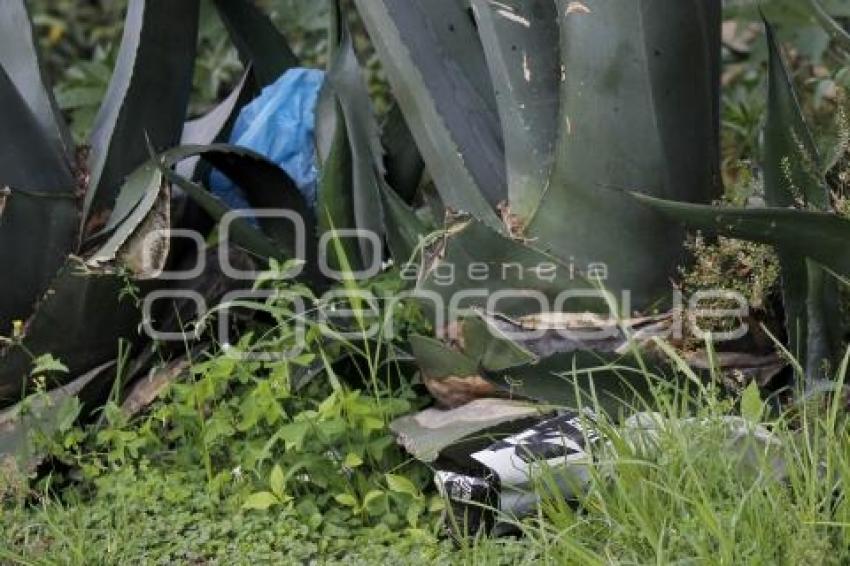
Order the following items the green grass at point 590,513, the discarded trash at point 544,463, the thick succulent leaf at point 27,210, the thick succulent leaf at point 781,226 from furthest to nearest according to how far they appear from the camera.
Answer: the thick succulent leaf at point 27,210 → the thick succulent leaf at point 781,226 → the discarded trash at point 544,463 → the green grass at point 590,513

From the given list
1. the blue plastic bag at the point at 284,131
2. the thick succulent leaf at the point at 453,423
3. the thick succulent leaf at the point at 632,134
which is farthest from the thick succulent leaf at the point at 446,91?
the blue plastic bag at the point at 284,131

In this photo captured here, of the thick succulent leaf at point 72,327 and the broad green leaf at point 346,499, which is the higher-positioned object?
the thick succulent leaf at point 72,327

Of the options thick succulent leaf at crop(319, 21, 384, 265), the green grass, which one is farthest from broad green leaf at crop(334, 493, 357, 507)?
thick succulent leaf at crop(319, 21, 384, 265)

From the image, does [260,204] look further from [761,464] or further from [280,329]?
[761,464]

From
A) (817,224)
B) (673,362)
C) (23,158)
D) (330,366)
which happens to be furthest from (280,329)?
(817,224)

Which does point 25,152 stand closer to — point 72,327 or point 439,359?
point 72,327

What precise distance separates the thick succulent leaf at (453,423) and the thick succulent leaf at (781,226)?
478mm

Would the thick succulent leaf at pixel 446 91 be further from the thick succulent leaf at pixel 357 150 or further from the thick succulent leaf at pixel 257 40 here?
the thick succulent leaf at pixel 257 40

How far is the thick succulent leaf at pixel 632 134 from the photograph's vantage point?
10.0ft

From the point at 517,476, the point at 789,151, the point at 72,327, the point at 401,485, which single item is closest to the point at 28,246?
the point at 72,327

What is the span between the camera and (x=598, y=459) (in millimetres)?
2783

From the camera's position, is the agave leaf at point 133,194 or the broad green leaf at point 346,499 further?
the agave leaf at point 133,194

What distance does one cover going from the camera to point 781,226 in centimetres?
286

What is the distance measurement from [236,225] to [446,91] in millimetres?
540
